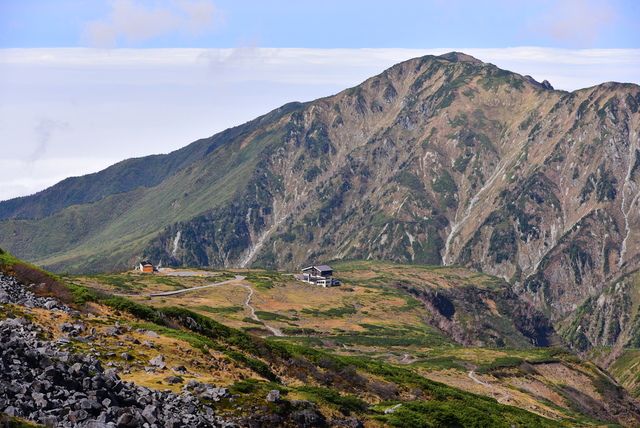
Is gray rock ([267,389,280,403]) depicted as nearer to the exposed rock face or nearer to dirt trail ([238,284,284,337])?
the exposed rock face

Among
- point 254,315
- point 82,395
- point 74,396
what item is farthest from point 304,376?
point 254,315

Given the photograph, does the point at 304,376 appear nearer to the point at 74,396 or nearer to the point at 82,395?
the point at 82,395

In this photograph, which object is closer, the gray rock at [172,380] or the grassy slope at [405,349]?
the gray rock at [172,380]

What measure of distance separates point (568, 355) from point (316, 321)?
64.0m

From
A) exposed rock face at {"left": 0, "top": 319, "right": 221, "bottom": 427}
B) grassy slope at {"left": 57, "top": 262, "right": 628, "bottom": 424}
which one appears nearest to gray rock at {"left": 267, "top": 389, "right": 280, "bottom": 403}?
exposed rock face at {"left": 0, "top": 319, "right": 221, "bottom": 427}

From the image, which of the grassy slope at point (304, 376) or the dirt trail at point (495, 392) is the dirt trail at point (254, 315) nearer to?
the dirt trail at point (495, 392)

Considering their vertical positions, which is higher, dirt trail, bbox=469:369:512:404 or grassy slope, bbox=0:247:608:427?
grassy slope, bbox=0:247:608:427

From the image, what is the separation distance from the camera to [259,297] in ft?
613

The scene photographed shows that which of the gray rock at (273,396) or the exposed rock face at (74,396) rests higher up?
the exposed rock face at (74,396)

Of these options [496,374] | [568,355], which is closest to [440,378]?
[496,374]

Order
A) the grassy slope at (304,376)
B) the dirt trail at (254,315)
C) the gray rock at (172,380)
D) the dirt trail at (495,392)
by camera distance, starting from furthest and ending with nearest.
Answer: the dirt trail at (254,315), the dirt trail at (495,392), the grassy slope at (304,376), the gray rock at (172,380)

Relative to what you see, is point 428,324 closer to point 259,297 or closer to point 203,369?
point 259,297

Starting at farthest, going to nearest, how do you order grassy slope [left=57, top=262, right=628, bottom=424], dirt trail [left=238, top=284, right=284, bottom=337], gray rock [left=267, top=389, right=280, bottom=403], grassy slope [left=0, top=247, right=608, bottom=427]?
1. dirt trail [left=238, top=284, right=284, bottom=337]
2. grassy slope [left=57, top=262, right=628, bottom=424]
3. grassy slope [left=0, top=247, right=608, bottom=427]
4. gray rock [left=267, top=389, right=280, bottom=403]

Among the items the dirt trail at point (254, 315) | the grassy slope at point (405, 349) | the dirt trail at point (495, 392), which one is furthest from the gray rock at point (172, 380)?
the dirt trail at point (254, 315)
